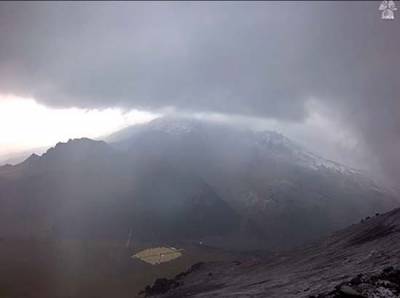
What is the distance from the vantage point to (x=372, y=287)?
67062 millimetres

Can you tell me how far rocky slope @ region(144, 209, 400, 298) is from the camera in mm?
71806

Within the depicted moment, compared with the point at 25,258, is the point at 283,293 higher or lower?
lower

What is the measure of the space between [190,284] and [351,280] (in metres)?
62.4

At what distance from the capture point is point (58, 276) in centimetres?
18025

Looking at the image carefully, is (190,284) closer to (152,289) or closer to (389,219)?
(152,289)

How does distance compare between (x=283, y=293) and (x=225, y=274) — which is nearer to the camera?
(x=283, y=293)

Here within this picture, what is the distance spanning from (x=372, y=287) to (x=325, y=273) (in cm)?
2424

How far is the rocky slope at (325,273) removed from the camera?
7181cm

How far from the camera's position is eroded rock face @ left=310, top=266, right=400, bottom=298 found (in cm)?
6456

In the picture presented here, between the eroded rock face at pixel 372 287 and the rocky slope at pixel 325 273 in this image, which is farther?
the rocky slope at pixel 325 273

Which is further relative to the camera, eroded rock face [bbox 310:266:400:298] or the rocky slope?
the rocky slope

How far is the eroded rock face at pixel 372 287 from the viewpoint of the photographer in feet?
212

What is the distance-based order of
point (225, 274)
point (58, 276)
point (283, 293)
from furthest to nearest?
1. point (58, 276)
2. point (225, 274)
3. point (283, 293)

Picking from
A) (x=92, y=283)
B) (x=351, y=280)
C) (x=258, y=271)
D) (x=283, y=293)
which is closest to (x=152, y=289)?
(x=258, y=271)
